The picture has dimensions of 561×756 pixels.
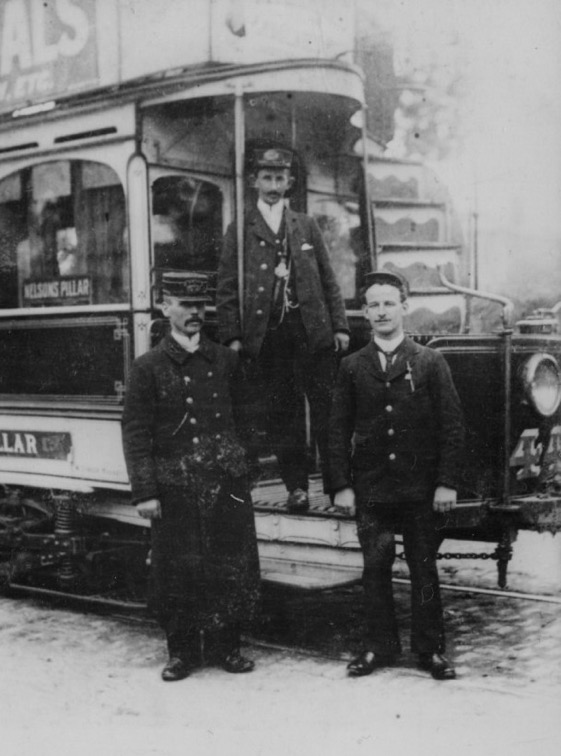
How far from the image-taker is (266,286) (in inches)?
203

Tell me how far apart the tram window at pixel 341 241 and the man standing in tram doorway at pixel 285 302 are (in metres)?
1.11

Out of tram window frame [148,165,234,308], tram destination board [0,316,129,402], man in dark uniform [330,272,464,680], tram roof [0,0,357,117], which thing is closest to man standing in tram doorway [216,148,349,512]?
tram window frame [148,165,234,308]

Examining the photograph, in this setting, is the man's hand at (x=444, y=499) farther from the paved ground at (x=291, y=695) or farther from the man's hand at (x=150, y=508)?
the man's hand at (x=150, y=508)

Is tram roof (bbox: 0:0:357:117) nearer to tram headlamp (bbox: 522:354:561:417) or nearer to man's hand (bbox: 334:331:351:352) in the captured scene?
man's hand (bbox: 334:331:351:352)

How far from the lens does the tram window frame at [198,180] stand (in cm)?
546

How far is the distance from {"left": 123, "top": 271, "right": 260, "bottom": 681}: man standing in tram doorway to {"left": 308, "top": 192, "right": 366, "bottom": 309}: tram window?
1.80 m

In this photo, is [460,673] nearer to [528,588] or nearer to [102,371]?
[528,588]

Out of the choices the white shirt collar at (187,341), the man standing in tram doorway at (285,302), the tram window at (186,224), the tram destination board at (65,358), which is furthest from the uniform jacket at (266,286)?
the tram destination board at (65,358)

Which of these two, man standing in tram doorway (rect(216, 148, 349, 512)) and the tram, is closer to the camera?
the tram

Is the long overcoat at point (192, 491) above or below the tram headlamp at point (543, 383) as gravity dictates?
below

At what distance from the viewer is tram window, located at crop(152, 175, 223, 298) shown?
18.2 ft

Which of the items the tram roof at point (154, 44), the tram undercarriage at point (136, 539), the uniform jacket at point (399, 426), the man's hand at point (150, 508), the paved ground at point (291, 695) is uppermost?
the tram roof at point (154, 44)

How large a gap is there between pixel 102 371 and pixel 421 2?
271 centimetres

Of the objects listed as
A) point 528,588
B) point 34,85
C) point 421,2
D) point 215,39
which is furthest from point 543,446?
point 34,85
